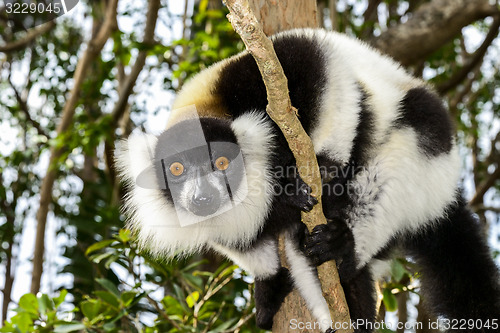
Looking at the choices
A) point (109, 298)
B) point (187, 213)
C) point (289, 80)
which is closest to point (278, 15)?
point (289, 80)

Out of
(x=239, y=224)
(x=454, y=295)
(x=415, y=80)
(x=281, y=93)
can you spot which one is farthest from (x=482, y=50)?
(x=281, y=93)

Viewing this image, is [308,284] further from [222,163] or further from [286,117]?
[286,117]

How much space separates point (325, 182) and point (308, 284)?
648mm

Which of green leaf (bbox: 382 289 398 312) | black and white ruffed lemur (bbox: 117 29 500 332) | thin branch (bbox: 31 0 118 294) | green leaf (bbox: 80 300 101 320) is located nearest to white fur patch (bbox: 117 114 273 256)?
black and white ruffed lemur (bbox: 117 29 500 332)

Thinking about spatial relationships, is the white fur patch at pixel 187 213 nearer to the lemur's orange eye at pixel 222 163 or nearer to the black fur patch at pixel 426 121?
the lemur's orange eye at pixel 222 163

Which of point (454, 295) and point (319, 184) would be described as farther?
point (454, 295)

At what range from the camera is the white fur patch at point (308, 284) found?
295 centimetres

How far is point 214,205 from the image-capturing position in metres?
2.64

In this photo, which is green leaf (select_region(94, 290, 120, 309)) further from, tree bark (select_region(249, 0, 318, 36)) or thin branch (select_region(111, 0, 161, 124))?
thin branch (select_region(111, 0, 161, 124))

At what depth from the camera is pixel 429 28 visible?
5023 mm

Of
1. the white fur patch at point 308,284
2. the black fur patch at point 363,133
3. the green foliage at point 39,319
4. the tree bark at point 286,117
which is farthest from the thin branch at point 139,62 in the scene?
the tree bark at point 286,117

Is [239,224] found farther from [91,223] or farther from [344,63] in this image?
[91,223]

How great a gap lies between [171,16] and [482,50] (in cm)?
343

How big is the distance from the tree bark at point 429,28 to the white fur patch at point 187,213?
106 inches
